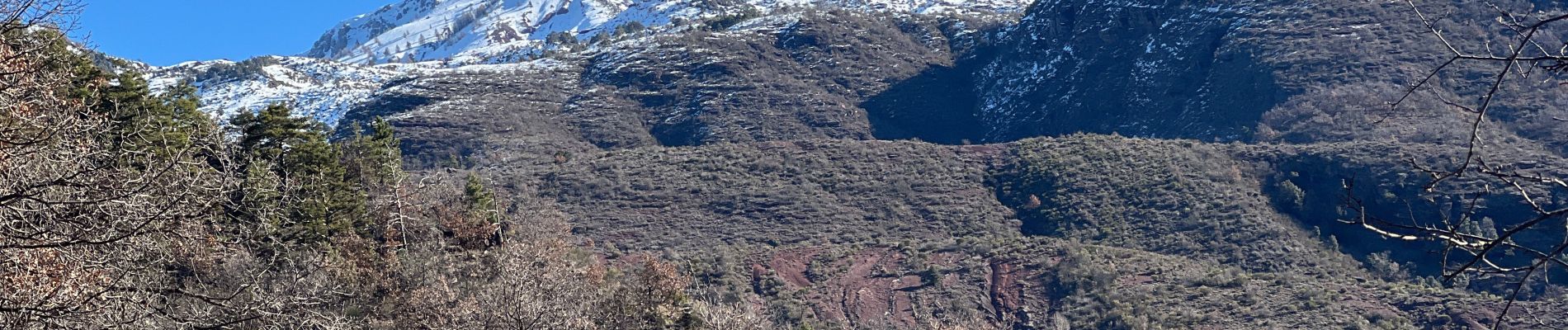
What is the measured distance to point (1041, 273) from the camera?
55.7 m

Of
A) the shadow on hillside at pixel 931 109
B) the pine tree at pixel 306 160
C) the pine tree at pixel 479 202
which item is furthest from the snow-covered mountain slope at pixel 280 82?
the pine tree at pixel 306 160

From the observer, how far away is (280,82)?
371 ft

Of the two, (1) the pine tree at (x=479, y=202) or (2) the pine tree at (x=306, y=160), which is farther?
(1) the pine tree at (x=479, y=202)

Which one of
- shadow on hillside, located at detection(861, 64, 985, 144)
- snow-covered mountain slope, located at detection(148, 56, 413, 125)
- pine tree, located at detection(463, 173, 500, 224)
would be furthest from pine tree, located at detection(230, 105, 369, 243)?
shadow on hillside, located at detection(861, 64, 985, 144)

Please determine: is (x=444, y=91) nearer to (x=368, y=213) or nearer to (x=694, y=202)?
(x=694, y=202)

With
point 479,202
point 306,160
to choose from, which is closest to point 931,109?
point 479,202

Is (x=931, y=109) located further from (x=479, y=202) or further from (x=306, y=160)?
(x=306, y=160)

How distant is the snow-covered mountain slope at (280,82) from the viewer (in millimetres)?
103438

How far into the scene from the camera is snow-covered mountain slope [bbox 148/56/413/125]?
10344cm

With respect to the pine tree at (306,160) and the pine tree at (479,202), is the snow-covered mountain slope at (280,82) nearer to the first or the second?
the pine tree at (479,202)

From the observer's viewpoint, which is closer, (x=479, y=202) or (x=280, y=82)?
(x=479, y=202)

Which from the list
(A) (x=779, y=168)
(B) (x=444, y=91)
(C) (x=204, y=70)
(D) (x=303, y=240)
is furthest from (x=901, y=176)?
(C) (x=204, y=70)

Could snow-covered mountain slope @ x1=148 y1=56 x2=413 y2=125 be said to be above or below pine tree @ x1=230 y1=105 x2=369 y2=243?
below

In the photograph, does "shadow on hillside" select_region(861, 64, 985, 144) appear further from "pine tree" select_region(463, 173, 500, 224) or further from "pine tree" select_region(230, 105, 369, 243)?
"pine tree" select_region(230, 105, 369, 243)
